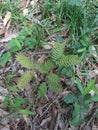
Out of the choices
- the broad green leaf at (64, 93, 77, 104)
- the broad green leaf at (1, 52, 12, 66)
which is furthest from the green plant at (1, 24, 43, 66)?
the broad green leaf at (64, 93, 77, 104)

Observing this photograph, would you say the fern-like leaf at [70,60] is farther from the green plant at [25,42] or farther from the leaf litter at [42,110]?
the green plant at [25,42]

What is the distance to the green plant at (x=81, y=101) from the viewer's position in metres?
2.44

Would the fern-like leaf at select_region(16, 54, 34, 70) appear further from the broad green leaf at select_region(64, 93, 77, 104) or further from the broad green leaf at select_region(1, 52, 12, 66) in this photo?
the broad green leaf at select_region(64, 93, 77, 104)

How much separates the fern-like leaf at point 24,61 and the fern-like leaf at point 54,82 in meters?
0.19

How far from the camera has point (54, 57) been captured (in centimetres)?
272

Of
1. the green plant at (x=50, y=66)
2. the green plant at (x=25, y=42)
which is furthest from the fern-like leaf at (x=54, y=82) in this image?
the green plant at (x=25, y=42)

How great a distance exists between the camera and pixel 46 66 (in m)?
2.71

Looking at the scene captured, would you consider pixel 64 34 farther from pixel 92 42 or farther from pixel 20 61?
pixel 20 61

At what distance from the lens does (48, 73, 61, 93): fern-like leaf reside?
257 centimetres

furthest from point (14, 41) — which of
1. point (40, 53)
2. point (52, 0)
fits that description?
point (52, 0)

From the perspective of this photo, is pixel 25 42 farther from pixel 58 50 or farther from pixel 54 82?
pixel 54 82

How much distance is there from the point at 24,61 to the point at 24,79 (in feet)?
0.52

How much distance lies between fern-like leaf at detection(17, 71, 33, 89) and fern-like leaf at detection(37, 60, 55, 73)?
9cm

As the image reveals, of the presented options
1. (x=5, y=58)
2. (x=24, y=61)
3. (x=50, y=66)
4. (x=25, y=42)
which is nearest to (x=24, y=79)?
(x=24, y=61)
